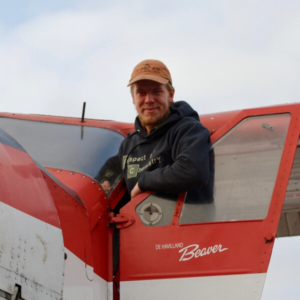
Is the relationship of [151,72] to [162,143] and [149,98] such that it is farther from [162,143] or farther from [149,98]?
[162,143]

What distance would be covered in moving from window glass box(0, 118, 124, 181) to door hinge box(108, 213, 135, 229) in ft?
1.24

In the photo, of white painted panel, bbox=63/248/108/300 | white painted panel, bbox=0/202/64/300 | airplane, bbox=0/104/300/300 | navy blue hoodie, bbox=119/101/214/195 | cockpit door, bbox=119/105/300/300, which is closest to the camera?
white painted panel, bbox=0/202/64/300

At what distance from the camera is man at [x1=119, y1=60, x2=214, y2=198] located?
12.7 feet

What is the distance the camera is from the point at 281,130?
402 cm


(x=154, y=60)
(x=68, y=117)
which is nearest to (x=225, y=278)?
(x=154, y=60)

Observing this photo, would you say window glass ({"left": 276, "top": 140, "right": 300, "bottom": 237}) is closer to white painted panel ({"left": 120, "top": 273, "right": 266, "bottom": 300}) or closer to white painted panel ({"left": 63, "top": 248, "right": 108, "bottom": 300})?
white painted panel ({"left": 120, "top": 273, "right": 266, "bottom": 300})

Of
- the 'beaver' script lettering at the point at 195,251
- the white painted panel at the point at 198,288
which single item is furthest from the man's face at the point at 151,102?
the white painted panel at the point at 198,288

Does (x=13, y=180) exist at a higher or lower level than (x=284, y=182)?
lower

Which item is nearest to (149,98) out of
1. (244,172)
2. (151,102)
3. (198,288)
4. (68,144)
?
(151,102)

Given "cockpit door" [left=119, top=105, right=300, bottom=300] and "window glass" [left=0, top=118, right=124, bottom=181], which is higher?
"window glass" [left=0, top=118, right=124, bottom=181]

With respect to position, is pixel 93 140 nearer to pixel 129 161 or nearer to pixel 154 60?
pixel 129 161

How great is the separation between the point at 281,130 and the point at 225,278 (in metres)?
1.12

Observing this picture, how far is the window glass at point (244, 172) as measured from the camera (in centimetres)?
389

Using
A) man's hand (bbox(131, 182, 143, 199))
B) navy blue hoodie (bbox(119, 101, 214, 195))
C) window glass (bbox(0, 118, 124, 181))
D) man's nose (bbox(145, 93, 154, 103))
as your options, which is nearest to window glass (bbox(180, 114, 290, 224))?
navy blue hoodie (bbox(119, 101, 214, 195))
